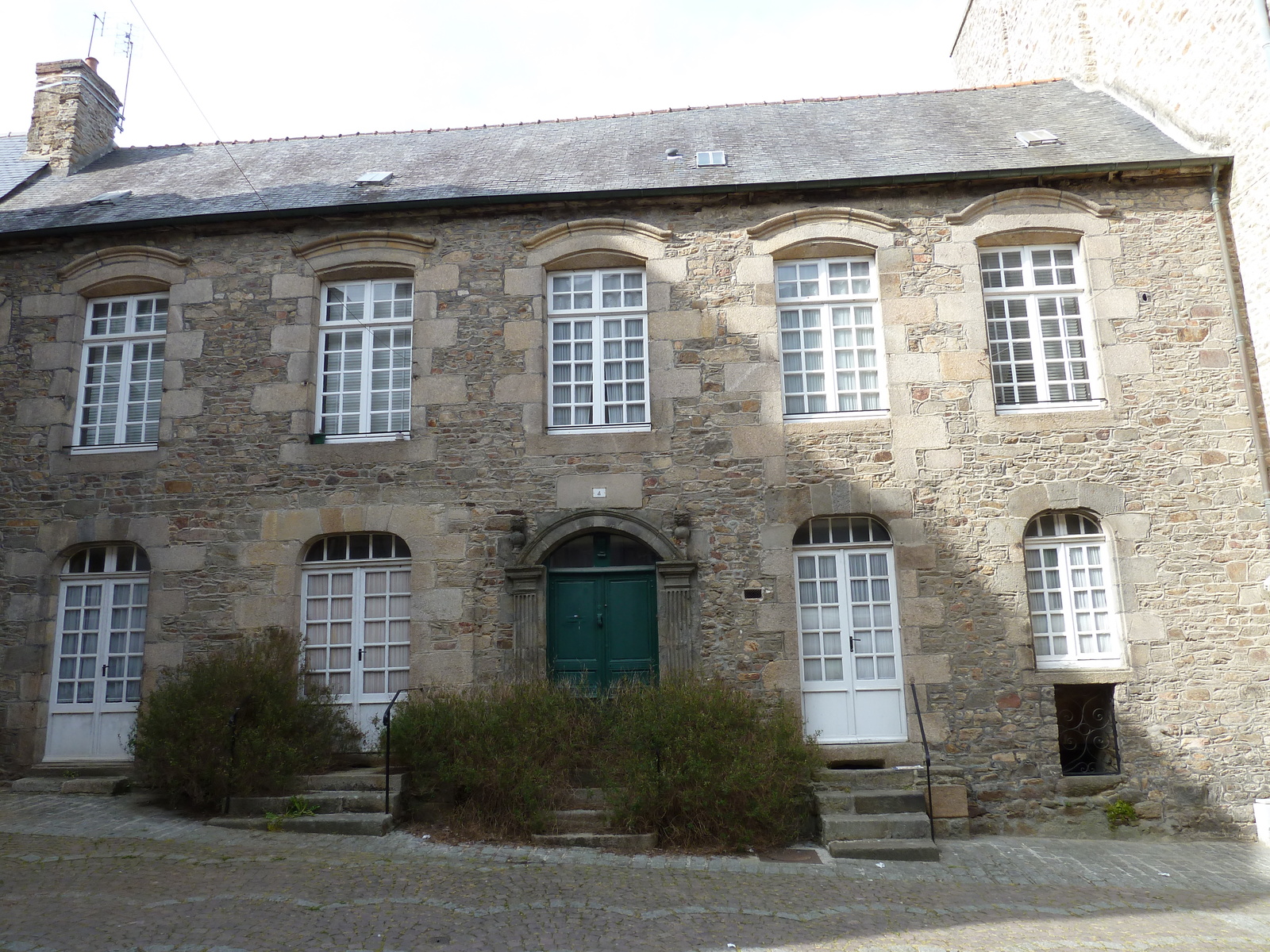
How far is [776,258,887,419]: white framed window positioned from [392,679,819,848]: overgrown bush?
9.18 feet

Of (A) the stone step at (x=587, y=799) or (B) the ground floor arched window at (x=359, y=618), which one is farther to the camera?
(B) the ground floor arched window at (x=359, y=618)

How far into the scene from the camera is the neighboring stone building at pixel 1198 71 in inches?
324

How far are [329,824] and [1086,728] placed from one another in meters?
6.10

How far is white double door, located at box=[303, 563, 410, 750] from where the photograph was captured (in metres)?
8.52

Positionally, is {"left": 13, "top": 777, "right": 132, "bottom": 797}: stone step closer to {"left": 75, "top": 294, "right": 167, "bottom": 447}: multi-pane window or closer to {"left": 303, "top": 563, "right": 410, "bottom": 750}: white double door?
{"left": 303, "top": 563, "right": 410, "bottom": 750}: white double door

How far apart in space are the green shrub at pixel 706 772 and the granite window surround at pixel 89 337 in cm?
516

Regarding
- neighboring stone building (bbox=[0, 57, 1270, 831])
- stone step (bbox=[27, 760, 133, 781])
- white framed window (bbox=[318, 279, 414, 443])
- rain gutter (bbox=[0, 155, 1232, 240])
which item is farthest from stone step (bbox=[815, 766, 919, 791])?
stone step (bbox=[27, 760, 133, 781])

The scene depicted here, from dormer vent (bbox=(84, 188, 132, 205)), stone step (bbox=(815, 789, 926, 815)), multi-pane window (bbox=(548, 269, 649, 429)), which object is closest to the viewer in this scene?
stone step (bbox=(815, 789, 926, 815))

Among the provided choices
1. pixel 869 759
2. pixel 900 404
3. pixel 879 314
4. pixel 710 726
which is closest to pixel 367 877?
pixel 710 726

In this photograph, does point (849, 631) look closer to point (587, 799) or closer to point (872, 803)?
point (872, 803)

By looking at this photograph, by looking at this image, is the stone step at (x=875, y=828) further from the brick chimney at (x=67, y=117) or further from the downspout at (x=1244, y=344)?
the brick chimney at (x=67, y=117)

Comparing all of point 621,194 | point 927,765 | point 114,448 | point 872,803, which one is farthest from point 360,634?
point 927,765

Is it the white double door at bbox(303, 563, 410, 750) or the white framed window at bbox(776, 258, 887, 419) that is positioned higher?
the white framed window at bbox(776, 258, 887, 419)

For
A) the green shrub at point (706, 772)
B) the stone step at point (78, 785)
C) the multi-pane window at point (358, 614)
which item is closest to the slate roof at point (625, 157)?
the multi-pane window at point (358, 614)
